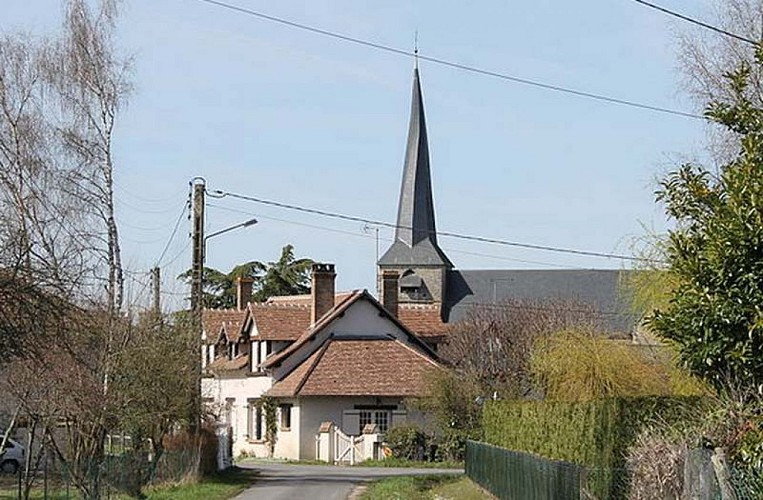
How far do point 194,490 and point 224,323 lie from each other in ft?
106

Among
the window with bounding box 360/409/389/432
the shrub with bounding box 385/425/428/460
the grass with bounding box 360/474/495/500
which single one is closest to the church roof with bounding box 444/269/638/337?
the window with bounding box 360/409/389/432

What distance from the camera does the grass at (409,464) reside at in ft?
166

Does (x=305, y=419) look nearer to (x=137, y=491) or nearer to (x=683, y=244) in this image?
(x=137, y=491)

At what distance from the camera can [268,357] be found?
201 feet

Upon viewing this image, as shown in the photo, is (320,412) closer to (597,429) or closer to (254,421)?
(254,421)

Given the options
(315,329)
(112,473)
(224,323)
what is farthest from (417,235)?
(112,473)

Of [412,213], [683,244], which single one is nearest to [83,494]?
[683,244]

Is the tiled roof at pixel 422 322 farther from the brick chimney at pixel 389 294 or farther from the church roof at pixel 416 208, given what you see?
the church roof at pixel 416 208

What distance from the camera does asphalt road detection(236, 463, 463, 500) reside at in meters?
35.2

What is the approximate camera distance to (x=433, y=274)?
99938 millimetres

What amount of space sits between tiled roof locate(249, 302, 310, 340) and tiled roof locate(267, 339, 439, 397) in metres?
2.58

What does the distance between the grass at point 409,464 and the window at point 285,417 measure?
5719 mm

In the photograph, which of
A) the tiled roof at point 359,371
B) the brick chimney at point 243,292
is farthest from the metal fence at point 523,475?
the brick chimney at point 243,292

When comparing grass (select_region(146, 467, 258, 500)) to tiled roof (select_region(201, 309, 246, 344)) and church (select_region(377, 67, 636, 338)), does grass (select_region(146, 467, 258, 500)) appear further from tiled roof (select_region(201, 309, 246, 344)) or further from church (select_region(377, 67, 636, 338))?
church (select_region(377, 67, 636, 338))
